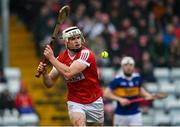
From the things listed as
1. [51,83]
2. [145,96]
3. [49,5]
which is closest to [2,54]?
[49,5]

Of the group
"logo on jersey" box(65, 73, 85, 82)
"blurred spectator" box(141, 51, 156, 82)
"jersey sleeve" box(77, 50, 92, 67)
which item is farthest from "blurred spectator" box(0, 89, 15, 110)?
"jersey sleeve" box(77, 50, 92, 67)

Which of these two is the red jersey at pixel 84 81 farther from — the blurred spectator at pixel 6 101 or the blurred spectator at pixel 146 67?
the blurred spectator at pixel 146 67

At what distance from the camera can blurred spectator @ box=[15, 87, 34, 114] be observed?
59.7ft

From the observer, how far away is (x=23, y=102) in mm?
18266

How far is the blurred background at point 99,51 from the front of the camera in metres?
18.6

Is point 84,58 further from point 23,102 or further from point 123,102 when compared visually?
point 23,102

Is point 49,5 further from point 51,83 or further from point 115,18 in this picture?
point 51,83

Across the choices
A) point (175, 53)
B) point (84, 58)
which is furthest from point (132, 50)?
point (84, 58)

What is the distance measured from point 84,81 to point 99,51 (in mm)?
7719

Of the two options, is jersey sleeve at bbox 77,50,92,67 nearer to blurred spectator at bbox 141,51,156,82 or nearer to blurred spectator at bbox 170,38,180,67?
blurred spectator at bbox 141,51,156,82

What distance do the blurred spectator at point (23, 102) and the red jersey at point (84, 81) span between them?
6.61 meters

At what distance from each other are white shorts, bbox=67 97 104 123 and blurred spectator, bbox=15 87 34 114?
6578mm

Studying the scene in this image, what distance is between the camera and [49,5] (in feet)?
69.1

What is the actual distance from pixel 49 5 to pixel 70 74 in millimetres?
9953
